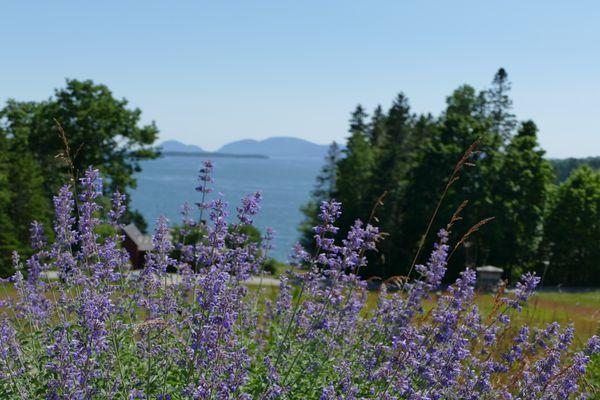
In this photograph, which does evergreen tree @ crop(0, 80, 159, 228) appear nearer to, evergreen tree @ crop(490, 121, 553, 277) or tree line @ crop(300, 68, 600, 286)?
tree line @ crop(300, 68, 600, 286)

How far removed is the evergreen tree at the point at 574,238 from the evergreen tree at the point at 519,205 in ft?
6.18

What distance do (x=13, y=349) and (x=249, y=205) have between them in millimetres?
1946

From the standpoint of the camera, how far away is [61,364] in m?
3.66

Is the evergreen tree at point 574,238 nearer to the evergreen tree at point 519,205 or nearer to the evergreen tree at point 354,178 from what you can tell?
the evergreen tree at point 519,205

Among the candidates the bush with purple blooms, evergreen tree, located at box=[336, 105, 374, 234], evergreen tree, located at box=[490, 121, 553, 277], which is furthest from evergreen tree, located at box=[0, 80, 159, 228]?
the bush with purple blooms

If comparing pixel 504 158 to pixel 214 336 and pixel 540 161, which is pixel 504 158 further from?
pixel 214 336

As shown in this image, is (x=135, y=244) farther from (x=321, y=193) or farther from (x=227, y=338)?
(x=227, y=338)

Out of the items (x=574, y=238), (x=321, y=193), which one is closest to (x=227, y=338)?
(x=574, y=238)

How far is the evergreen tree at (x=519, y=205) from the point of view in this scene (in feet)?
129

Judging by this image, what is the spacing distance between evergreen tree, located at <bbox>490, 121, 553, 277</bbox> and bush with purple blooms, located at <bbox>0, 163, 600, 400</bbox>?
3495 cm

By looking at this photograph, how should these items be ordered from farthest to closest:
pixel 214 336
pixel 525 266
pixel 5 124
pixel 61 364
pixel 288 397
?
pixel 5 124, pixel 525 266, pixel 288 397, pixel 214 336, pixel 61 364

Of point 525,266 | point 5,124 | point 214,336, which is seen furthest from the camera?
point 5,124

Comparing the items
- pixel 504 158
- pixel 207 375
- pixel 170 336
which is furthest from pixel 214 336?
pixel 504 158

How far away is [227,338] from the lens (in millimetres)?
4160
